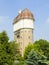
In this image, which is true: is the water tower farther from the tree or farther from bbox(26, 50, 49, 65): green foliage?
bbox(26, 50, 49, 65): green foliage

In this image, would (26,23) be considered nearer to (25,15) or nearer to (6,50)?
(25,15)

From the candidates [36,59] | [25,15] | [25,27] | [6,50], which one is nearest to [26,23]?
[25,27]

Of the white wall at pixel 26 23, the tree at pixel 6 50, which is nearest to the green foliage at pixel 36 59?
the tree at pixel 6 50

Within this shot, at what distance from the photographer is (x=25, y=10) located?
7844 centimetres

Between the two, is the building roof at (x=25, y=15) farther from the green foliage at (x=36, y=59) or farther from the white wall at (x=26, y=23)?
the green foliage at (x=36, y=59)

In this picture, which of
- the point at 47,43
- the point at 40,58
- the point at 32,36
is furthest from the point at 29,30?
the point at 40,58

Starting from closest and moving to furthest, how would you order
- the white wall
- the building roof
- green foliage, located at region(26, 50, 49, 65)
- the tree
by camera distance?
green foliage, located at region(26, 50, 49, 65)
the tree
the white wall
the building roof

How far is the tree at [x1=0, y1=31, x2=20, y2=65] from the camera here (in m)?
30.7

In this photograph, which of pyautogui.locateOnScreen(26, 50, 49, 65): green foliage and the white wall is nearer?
pyautogui.locateOnScreen(26, 50, 49, 65): green foliage

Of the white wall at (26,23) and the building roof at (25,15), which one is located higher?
the building roof at (25,15)

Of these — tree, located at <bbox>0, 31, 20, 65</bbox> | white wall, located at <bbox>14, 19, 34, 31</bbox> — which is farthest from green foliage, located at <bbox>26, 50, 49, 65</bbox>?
white wall, located at <bbox>14, 19, 34, 31</bbox>

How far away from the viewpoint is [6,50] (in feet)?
107

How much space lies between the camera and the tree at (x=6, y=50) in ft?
101

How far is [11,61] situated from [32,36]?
47.1 metres
